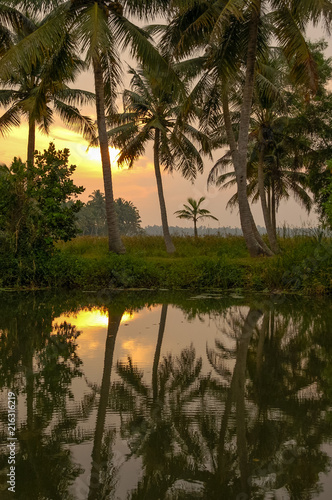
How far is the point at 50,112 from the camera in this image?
94.9ft

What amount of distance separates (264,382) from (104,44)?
13669 millimetres

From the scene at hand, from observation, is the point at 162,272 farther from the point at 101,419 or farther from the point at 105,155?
the point at 101,419

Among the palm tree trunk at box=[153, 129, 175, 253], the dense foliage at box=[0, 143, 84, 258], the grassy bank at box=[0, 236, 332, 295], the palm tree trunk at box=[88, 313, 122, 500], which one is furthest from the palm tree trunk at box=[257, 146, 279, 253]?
the palm tree trunk at box=[88, 313, 122, 500]

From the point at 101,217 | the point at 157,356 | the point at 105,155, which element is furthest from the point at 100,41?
the point at 101,217

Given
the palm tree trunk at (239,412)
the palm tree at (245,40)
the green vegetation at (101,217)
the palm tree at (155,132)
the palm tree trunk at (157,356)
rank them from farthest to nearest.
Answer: the green vegetation at (101,217) < the palm tree at (155,132) < the palm tree at (245,40) < the palm tree trunk at (157,356) < the palm tree trunk at (239,412)

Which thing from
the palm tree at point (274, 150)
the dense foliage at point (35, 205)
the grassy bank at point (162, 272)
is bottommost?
the grassy bank at point (162, 272)

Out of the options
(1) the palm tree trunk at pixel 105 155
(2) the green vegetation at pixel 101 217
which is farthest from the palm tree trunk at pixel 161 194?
(2) the green vegetation at pixel 101 217

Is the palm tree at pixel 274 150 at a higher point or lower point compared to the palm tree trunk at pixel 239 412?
higher

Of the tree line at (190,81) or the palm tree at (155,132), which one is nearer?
the tree line at (190,81)

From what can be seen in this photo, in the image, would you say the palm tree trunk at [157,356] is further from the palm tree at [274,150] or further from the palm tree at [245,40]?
the palm tree at [274,150]

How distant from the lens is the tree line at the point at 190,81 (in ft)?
59.7

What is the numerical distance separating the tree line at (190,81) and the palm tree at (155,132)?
0.06 m

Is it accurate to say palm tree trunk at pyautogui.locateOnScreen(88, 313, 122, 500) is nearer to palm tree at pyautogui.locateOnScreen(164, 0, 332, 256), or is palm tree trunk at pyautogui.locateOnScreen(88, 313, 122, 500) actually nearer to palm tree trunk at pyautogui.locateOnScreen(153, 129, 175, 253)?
palm tree at pyautogui.locateOnScreen(164, 0, 332, 256)

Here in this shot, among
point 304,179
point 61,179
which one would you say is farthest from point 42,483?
point 304,179
